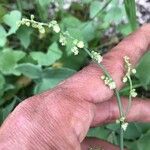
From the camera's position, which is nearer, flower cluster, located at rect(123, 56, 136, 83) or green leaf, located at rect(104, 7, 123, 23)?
flower cluster, located at rect(123, 56, 136, 83)

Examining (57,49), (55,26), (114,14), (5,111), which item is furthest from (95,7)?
(55,26)

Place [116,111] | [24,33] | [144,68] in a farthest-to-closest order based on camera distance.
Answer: [24,33], [144,68], [116,111]

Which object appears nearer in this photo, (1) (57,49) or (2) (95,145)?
(2) (95,145)

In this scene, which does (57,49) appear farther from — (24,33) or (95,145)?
(95,145)

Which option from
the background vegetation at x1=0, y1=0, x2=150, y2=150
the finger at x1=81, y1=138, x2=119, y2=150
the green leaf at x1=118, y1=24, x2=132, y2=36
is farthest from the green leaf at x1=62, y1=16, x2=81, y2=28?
the finger at x1=81, y1=138, x2=119, y2=150

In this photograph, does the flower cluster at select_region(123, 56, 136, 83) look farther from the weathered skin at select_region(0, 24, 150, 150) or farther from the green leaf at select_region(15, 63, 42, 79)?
the green leaf at select_region(15, 63, 42, 79)

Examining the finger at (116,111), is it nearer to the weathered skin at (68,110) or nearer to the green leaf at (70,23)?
the weathered skin at (68,110)

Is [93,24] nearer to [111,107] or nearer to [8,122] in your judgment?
[111,107]
